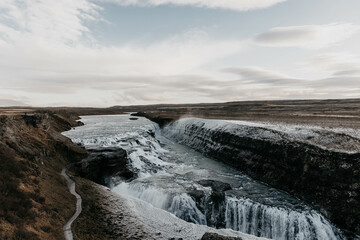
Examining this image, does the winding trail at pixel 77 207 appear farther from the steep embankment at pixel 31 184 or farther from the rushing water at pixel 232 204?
the rushing water at pixel 232 204

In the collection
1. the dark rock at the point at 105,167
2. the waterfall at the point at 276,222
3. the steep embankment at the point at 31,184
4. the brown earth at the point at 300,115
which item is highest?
the brown earth at the point at 300,115

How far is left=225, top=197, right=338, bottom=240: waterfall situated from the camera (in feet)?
57.0

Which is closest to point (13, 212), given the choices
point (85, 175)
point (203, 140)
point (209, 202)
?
point (85, 175)

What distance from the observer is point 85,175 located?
2462 cm

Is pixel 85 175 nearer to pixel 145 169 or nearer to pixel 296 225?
pixel 145 169

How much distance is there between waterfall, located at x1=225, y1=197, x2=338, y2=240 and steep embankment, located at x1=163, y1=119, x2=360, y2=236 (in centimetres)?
158

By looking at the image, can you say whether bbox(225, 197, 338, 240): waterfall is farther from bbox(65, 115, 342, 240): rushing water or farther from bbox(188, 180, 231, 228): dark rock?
bbox(188, 180, 231, 228): dark rock

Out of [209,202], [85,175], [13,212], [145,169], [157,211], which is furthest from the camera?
[145,169]

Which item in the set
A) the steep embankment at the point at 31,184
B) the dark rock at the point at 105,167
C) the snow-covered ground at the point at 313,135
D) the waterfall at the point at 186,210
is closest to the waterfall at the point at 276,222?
the waterfall at the point at 186,210

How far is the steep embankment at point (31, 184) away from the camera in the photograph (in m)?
10.7

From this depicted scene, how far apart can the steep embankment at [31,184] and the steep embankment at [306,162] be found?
22080 millimetres

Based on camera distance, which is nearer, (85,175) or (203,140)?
(85,175)

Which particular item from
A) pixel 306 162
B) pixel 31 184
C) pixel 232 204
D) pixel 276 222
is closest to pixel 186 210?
pixel 232 204

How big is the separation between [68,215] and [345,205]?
2255 cm
